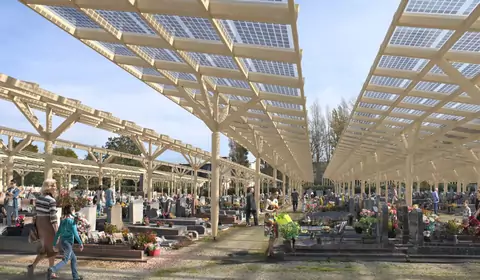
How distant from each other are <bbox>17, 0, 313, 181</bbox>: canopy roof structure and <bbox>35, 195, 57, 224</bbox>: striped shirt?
3407 mm

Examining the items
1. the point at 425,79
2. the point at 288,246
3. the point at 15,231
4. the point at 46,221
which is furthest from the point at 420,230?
the point at 15,231

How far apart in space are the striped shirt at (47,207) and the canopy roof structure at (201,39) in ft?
Result: 11.2

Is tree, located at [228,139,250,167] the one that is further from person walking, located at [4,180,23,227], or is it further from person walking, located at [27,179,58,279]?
person walking, located at [27,179,58,279]

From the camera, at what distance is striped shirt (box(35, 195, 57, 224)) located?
8328 mm

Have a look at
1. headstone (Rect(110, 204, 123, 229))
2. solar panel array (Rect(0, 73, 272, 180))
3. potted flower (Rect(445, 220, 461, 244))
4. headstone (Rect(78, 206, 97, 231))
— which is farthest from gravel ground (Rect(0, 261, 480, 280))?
solar panel array (Rect(0, 73, 272, 180))

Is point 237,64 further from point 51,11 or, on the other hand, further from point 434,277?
point 434,277

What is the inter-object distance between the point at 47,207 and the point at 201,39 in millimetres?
4853

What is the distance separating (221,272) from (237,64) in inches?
199

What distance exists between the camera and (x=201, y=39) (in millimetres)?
10953

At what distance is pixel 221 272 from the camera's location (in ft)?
30.9

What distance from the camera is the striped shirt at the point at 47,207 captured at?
8.33 meters

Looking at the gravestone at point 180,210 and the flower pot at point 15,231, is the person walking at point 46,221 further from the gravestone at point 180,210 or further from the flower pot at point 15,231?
the gravestone at point 180,210

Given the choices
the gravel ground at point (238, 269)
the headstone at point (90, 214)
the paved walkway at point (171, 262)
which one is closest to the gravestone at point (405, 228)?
the gravel ground at point (238, 269)

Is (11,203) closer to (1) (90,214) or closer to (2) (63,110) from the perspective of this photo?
(2) (63,110)
